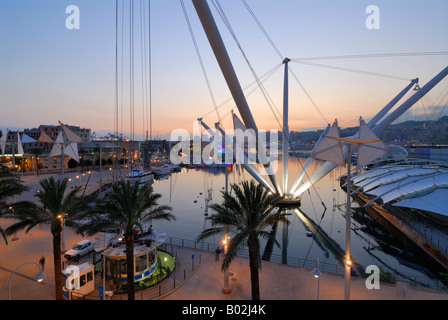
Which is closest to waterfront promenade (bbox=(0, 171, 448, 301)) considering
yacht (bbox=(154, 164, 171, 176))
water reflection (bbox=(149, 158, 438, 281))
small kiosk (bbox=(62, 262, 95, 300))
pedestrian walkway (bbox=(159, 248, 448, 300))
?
pedestrian walkway (bbox=(159, 248, 448, 300))

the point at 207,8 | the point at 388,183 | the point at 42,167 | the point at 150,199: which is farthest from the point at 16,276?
the point at 42,167

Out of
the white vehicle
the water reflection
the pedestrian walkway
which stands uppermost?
the white vehicle

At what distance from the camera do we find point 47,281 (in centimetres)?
1288

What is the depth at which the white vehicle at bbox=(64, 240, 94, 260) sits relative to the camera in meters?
16.1

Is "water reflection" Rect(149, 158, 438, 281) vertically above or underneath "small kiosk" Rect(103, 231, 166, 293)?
underneath

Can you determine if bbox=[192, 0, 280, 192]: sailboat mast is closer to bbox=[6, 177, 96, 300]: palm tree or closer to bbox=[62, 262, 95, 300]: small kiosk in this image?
bbox=[6, 177, 96, 300]: palm tree

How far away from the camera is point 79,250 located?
16688 millimetres

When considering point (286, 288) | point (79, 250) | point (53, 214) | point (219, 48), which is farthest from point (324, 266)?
point (53, 214)

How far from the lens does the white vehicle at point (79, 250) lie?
16.1 meters

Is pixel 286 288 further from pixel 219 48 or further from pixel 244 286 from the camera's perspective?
pixel 219 48

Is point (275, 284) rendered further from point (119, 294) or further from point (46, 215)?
point (46, 215)

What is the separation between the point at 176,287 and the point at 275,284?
507 centimetres

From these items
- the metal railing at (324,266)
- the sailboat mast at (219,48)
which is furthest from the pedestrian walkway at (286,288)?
the sailboat mast at (219,48)
